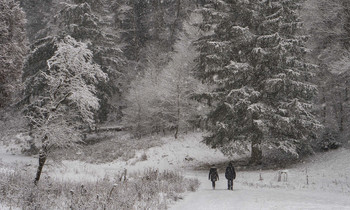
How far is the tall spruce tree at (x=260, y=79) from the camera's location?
679 inches

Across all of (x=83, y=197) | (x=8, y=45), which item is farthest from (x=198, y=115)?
(x=8, y=45)

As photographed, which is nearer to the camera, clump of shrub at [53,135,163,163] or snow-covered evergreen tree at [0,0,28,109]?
snow-covered evergreen tree at [0,0,28,109]

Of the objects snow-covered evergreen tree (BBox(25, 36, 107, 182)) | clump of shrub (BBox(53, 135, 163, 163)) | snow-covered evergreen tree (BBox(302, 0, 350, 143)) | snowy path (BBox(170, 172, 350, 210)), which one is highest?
snow-covered evergreen tree (BBox(302, 0, 350, 143))

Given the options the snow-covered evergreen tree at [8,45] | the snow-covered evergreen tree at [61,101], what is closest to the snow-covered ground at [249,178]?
the snow-covered evergreen tree at [61,101]

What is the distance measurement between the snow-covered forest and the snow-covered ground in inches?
3.2

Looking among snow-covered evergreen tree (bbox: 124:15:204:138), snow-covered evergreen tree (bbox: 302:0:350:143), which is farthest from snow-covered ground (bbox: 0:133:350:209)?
snow-covered evergreen tree (bbox: 302:0:350:143)

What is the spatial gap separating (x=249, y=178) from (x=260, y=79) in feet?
21.6

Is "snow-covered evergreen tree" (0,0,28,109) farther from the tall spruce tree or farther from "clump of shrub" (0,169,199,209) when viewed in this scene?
the tall spruce tree

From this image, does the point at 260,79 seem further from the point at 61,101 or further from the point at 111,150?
the point at 111,150

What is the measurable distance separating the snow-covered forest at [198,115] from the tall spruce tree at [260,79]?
3.4 inches

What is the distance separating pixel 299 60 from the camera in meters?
18.7

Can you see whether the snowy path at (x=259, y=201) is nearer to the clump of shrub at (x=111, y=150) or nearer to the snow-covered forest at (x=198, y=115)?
the snow-covered forest at (x=198, y=115)

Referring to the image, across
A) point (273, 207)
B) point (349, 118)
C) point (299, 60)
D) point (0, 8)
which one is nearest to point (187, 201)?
Answer: point (273, 207)

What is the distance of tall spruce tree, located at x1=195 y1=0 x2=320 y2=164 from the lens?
56.6 ft
